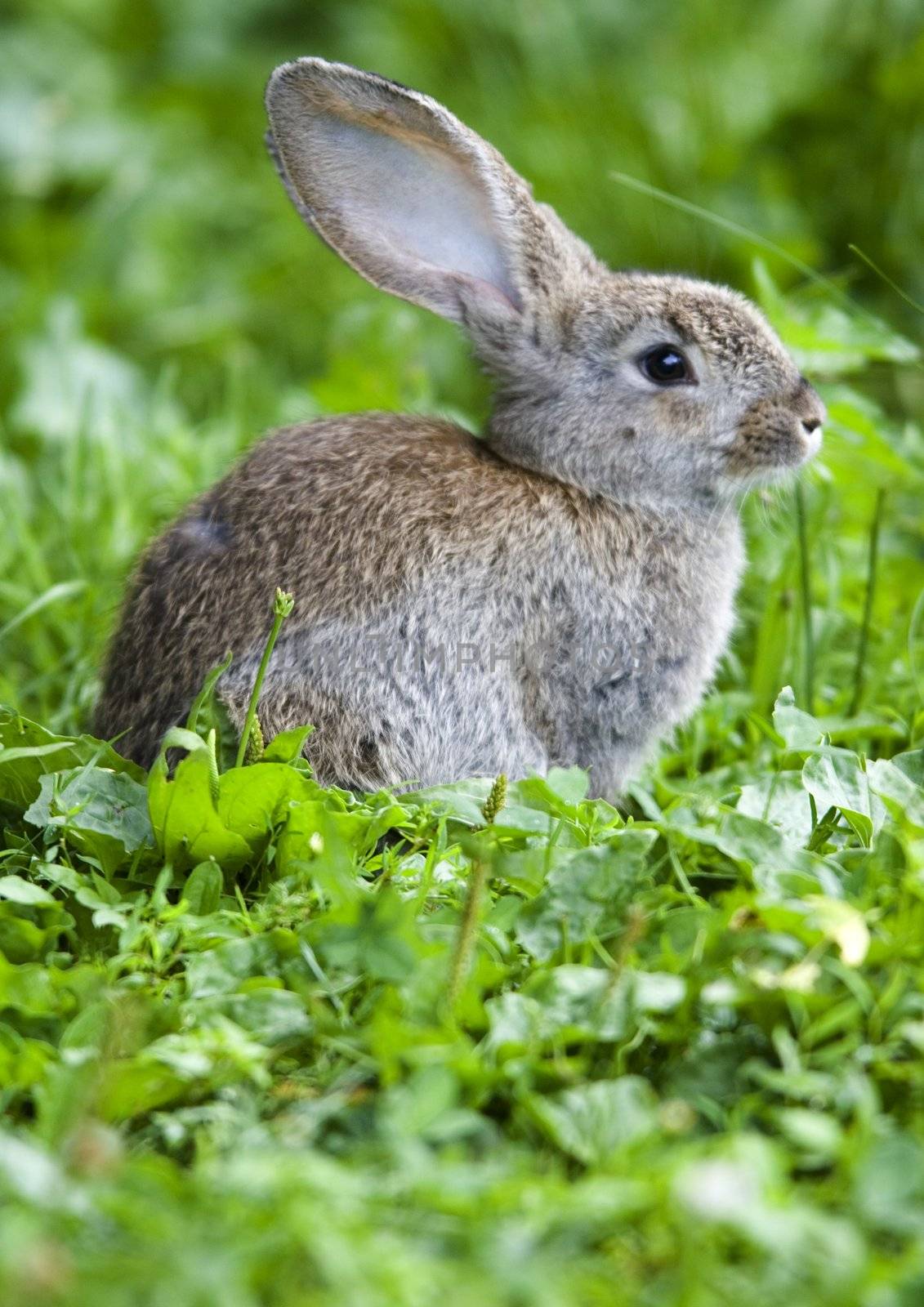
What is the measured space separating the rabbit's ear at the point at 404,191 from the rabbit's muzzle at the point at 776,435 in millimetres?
694

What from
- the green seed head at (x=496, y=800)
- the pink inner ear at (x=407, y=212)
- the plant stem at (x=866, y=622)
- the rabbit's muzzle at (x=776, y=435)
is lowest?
the green seed head at (x=496, y=800)

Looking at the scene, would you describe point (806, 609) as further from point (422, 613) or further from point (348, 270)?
point (348, 270)

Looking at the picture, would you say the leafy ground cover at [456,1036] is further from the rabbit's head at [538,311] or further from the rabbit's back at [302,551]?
Result: the rabbit's head at [538,311]

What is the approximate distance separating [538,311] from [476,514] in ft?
2.43

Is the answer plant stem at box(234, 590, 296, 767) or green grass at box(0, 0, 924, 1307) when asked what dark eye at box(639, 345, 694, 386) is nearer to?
green grass at box(0, 0, 924, 1307)

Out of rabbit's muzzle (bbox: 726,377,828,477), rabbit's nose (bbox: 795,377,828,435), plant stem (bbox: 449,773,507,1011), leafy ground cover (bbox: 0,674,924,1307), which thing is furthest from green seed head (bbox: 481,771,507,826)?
rabbit's nose (bbox: 795,377,828,435)

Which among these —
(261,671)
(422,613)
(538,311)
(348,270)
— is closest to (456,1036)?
(261,671)

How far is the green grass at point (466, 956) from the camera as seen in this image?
2.04 m

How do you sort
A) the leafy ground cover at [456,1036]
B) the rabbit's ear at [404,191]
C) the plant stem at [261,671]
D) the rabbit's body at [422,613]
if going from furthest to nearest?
the rabbit's ear at [404,191], the rabbit's body at [422,613], the plant stem at [261,671], the leafy ground cover at [456,1036]

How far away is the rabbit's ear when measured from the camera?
4023 millimetres

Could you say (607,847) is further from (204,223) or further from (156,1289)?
(204,223)

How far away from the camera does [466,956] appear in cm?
255

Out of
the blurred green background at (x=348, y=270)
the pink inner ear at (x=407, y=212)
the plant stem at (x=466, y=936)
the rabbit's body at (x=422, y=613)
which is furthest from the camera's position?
the blurred green background at (x=348, y=270)

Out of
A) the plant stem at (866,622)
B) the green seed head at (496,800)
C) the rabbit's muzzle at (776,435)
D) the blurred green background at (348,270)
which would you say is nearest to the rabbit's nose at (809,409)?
the rabbit's muzzle at (776,435)
